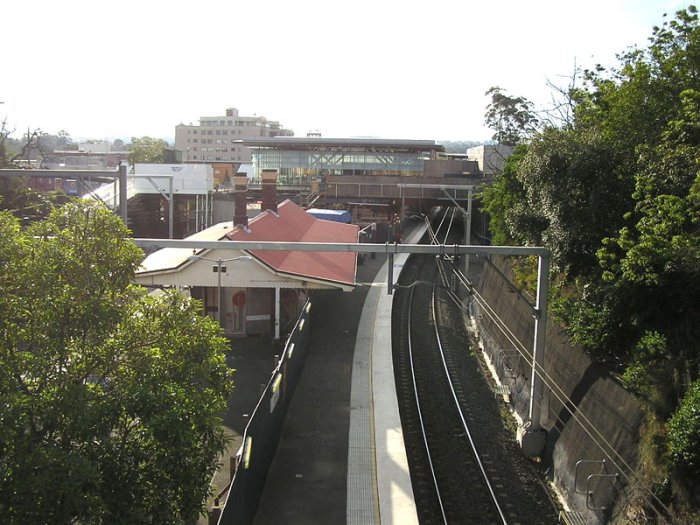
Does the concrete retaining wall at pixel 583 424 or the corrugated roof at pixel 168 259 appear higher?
the corrugated roof at pixel 168 259

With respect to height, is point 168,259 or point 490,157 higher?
point 490,157

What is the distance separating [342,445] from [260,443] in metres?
2.68

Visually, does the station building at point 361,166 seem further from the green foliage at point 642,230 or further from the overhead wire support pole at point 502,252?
the overhead wire support pole at point 502,252

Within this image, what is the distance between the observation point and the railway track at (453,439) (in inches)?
435

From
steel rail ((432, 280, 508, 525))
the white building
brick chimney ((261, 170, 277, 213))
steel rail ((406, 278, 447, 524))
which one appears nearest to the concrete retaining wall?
steel rail ((432, 280, 508, 525))

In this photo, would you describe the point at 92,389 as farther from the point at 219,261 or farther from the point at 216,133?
the point at 216,133

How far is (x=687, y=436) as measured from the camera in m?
8.48

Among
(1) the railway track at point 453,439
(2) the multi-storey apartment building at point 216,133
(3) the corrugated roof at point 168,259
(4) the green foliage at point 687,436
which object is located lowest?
(1) the railway track at point 453,439

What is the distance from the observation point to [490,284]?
24609 millimetres

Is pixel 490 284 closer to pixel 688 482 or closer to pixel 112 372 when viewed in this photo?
pixel 688 482

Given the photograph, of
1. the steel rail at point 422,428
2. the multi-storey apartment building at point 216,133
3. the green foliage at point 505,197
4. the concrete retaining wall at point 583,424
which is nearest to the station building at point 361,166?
the green foliage at point 505,197

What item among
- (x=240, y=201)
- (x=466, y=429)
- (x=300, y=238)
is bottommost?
(x=466, y=429)

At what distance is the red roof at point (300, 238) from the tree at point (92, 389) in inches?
471

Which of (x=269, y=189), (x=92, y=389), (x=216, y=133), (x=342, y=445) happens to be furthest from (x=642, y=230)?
(x=216, y=133)
